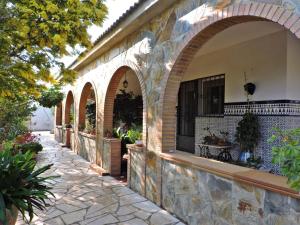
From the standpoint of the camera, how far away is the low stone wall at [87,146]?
12.2m

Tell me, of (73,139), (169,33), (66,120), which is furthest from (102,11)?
(66,120)

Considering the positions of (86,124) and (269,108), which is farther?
(86,124)

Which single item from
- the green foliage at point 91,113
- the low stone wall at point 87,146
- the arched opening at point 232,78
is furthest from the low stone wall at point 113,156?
the green foliage at point 91,113

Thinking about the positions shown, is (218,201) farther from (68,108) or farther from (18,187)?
(68,108)

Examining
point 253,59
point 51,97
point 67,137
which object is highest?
point 253,59

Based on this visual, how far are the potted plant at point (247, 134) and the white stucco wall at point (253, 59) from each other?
638mm

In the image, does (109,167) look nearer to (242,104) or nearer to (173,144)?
(173,144)

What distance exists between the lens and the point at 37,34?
20.8 ft

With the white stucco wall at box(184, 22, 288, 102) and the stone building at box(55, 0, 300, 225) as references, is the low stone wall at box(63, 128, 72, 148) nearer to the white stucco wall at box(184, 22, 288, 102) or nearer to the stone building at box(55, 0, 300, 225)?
the stone building at box(55, 0, 300, 225)

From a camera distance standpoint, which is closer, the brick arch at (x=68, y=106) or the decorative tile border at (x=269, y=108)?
the decorative tile border at (x=269, y=108)

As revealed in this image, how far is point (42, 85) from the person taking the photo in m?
8.28

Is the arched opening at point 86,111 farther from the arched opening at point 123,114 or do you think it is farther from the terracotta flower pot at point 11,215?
the terracotta flower pot at point 11,215

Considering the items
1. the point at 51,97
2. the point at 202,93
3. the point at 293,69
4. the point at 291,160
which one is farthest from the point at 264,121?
the point at 51,97

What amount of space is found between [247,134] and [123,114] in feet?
24.7
